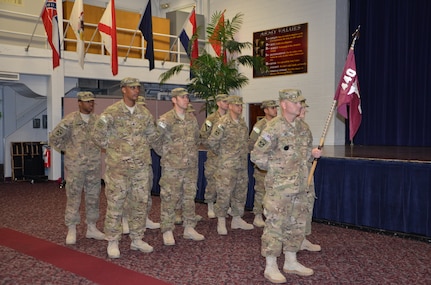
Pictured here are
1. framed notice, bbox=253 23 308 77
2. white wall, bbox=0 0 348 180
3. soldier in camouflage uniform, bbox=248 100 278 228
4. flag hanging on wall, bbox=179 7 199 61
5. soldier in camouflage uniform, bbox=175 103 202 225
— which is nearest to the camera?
soldier in camouflage uniform, bbox=175 103 202 225

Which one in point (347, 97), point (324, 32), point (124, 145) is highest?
point (324, 32)

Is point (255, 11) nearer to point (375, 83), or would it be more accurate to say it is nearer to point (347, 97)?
point (375, 83)

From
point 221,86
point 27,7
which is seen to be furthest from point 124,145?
point 27,7

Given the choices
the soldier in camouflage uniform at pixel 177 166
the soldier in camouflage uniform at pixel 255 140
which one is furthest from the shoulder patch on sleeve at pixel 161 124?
the soldier in camouflage uniform at pixel 255 140

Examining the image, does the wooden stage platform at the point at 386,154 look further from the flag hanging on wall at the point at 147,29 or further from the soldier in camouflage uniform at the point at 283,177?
the flag hanging on wall at the point at 147,29

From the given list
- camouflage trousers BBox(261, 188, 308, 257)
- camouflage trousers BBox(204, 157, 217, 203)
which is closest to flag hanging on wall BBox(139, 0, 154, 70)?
camouflage trousers BBox(204, 157, 217, 203)

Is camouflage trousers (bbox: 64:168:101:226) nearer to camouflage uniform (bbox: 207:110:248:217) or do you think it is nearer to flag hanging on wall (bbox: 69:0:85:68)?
camouflage uniform (bbox: 207:110:248:217)

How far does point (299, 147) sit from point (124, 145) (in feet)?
5.43

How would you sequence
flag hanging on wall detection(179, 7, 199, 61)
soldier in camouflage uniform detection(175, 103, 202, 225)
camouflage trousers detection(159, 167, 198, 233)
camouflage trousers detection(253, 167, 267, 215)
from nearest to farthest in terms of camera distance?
camouflage trousers detection(159, 167, 198, 233) → soldier in camouflage uniform detection(175, 103, 202, 225) → camouflage trousers detection(253, 167, 267, 215) → flag hanging on wall detection(179, 7, 199, 61)

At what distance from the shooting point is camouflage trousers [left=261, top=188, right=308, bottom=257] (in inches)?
148

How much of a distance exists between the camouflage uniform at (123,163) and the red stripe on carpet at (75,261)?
350 millimetres

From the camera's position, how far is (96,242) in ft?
16.7

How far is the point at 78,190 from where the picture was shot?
504 centimetres

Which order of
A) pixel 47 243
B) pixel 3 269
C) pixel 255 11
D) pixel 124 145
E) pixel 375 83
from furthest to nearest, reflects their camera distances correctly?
pixel 255 11 → pixel 375 83 → pixel 47 243 → pixel 124 145 → pixel 3 269
